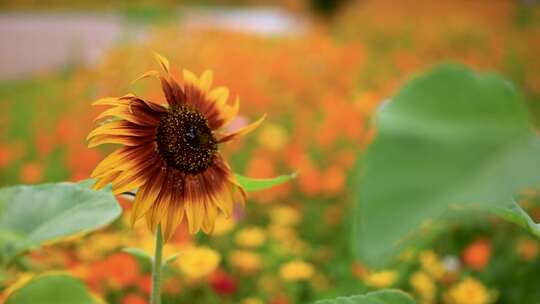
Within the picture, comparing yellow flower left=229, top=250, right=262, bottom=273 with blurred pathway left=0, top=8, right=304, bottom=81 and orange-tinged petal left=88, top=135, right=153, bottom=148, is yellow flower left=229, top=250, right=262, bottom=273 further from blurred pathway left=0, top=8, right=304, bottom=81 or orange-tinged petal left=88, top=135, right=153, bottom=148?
blurred pathway left=0, top=8, right=304, bottom=81

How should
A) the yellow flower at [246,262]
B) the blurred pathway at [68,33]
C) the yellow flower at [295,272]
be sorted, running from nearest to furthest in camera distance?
1. the yellow flower at [295,272]
2. the yellow flower at [246,262]
3. the blurred pathway at [68,33]

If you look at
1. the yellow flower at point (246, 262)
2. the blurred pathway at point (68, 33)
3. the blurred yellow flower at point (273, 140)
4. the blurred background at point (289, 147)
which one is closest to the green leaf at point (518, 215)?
the blurred background at point (289, 147)

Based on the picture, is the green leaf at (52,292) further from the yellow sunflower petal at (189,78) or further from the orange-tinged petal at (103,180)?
the yellow sunflower petal at (189,78)

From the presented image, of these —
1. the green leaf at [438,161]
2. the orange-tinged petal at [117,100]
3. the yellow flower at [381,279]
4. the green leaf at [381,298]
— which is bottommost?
the yellow flower at [381,279]

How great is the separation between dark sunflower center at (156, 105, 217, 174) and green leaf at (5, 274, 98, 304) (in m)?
0.16

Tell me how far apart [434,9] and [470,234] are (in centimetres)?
618

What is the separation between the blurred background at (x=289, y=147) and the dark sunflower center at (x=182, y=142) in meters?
0.27

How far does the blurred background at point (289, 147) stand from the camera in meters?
1.33

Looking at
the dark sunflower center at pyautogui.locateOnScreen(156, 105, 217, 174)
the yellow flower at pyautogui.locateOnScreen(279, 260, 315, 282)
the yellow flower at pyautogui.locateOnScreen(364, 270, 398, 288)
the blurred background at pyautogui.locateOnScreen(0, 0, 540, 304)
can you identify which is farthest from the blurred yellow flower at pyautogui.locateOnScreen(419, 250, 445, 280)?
the dark sunflower center at pyautogui.locateOnScreen(156, 105, 217, 174)

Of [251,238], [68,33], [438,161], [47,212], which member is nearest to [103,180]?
[47,212]

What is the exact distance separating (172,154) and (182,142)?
0.02 metres

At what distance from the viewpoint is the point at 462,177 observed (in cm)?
22

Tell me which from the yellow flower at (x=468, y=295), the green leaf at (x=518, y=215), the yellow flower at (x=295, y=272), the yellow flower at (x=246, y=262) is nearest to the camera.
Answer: the green leaf at (x=518, y=215)

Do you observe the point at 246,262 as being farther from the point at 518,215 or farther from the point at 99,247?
the point at 518,215
